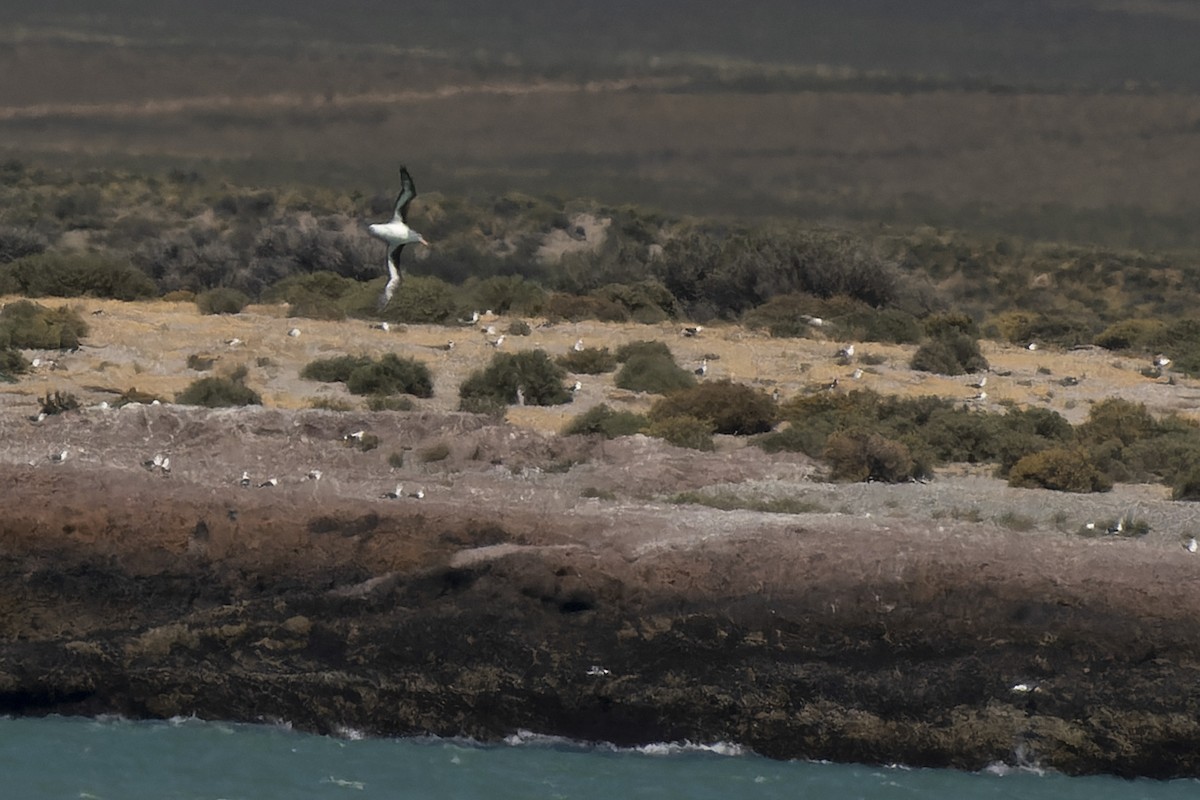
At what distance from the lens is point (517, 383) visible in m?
25.6

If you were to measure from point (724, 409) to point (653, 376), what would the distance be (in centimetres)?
281

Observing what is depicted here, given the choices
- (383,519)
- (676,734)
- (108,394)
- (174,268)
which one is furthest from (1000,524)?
(174,268)

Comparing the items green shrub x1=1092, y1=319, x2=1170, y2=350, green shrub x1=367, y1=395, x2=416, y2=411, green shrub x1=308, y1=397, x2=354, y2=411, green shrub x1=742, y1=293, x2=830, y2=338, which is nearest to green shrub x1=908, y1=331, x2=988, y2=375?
green shrub x1=742, y1=293, x2=830, y2=338

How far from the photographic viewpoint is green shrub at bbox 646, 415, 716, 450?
22.5 m

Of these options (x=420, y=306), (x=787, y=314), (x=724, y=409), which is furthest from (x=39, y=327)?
(x=787, y=314)

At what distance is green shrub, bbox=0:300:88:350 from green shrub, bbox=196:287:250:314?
3083 mm

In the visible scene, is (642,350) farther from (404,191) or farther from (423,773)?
(423,773)

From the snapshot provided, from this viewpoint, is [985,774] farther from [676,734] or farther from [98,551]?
[98,551]

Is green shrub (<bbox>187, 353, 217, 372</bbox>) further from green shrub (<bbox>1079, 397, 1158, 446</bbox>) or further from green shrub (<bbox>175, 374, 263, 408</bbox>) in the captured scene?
green shrub (<bbox>1079, 397, 1158, 446</bbox>)

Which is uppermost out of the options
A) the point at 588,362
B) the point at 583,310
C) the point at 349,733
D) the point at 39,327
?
the point at 39,327

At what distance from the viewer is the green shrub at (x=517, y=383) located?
25406 mm

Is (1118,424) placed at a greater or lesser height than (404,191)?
lesser

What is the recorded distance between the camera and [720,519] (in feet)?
58.1

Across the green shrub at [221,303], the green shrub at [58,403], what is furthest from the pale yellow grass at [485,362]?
the green shrub at [58,403]
